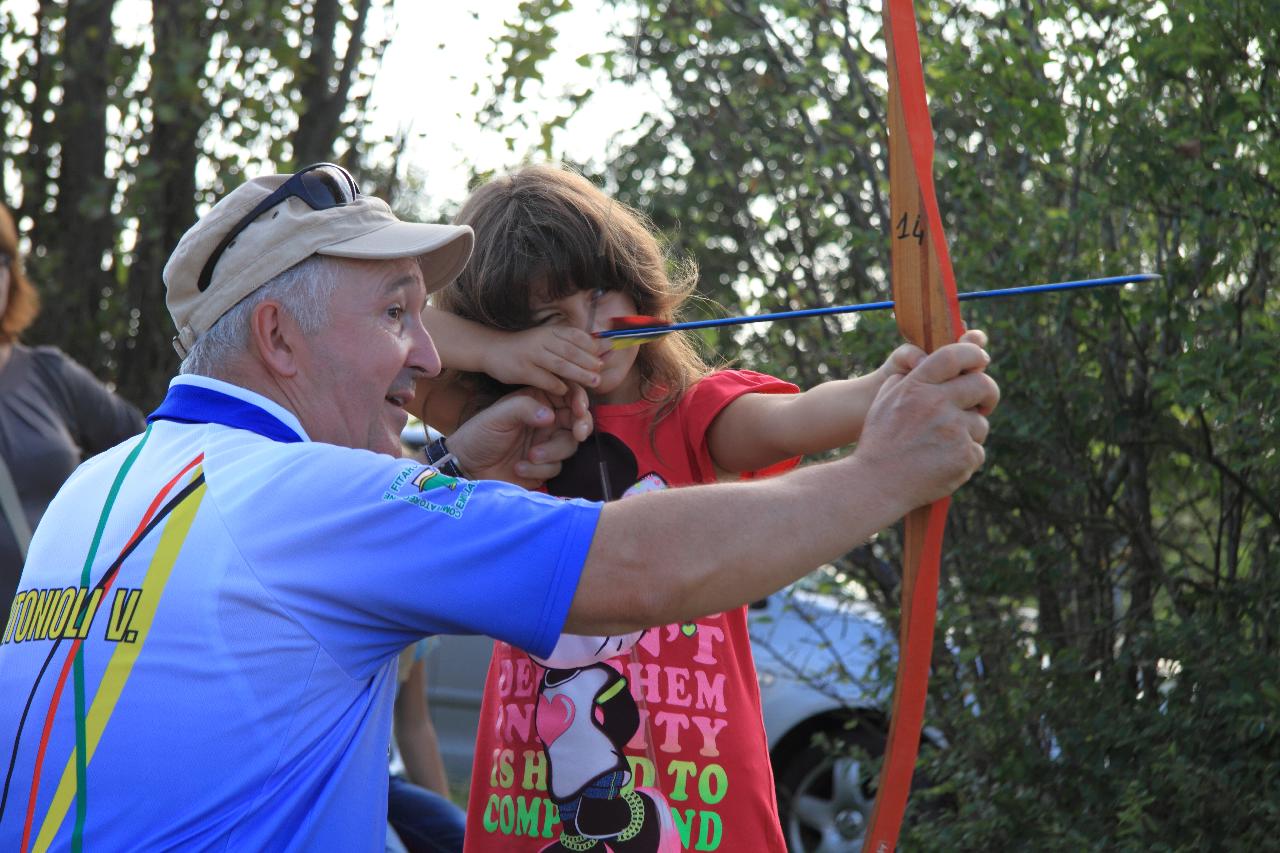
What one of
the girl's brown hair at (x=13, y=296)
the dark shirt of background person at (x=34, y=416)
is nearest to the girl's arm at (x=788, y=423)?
the dark shirt of background person at (x=34, y=416)

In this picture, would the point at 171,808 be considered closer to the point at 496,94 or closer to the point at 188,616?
the point at 188,616

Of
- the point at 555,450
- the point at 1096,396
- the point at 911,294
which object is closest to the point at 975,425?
the point at 911,294

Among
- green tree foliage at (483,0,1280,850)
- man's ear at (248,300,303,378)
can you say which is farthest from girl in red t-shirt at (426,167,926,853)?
green tree foliage at (483,0,1280,850)

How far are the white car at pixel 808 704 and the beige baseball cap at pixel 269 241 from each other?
1.97 m

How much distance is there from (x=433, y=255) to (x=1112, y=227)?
1882 mm

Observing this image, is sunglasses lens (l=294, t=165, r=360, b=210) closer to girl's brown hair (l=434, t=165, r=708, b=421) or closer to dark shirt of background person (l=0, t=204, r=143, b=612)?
girl's brown hair (l=434, t=165, r=708, b=421)

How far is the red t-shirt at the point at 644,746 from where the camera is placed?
1.88m

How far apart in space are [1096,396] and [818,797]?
8.50ft

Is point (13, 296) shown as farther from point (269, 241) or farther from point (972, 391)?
point (972, 391)

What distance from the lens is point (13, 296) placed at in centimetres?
364

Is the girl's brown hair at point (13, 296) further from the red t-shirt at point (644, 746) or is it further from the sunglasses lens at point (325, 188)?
the red t-shirt at point (644, 746)

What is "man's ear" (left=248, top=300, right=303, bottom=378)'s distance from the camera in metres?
1.73

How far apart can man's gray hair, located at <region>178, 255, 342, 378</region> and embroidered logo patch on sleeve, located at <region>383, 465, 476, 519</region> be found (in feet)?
1.02

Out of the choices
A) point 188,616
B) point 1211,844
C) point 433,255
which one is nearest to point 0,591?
point 433,255
